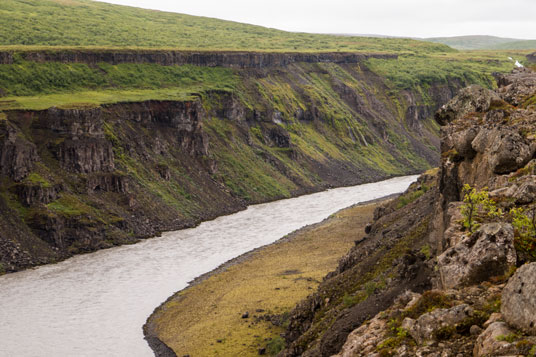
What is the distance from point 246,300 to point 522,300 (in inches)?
2116

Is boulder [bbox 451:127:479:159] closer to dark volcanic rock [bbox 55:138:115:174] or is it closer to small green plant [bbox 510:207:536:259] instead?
small green plant [bbox 510:207:536:259]

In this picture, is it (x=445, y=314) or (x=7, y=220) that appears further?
(x=7, y=220)

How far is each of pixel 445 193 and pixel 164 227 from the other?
3362 inches

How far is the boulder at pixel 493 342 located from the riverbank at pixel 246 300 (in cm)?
3286

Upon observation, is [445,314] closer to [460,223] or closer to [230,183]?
[460,223]

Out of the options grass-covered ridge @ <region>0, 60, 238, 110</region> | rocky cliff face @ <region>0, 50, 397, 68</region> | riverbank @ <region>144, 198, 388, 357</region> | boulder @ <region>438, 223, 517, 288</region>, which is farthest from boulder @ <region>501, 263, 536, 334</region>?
rocky cliff face @ <region>0, 50, 397, 68</region>

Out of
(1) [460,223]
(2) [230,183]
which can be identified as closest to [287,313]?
(1) [460,223]

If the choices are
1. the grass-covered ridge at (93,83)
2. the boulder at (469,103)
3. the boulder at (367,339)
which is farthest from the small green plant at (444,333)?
the grass-covered ridge at (93,83)

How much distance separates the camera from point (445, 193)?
39.8 meters

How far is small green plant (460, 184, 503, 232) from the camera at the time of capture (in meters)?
29.8

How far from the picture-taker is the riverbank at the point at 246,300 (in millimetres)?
61875

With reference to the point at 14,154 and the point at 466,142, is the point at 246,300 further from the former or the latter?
the point at 14,154

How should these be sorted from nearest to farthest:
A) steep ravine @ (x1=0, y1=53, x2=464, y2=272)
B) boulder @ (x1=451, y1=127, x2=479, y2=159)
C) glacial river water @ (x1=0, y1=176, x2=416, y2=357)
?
boulder @ (x1=451, y1=127, x2=479, y2=159)
glacial river water @ (x1=0, y1=176, x2=416, y2=357)
steep ravine @ (x1=0, y1=53, x2=464, y2=272)

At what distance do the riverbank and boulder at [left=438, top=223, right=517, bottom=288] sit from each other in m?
28.7
